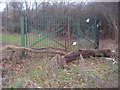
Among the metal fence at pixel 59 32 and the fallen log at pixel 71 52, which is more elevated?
the metal fence at pixel 59 32

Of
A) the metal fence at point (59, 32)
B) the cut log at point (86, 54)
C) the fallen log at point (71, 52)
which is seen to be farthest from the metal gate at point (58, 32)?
the cut log at point (86, 54)

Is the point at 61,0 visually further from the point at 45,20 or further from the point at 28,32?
the point at 28,32

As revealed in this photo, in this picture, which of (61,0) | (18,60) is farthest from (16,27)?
(18,60)

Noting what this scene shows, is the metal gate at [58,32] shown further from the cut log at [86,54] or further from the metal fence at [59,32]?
the cut log at [86,54]

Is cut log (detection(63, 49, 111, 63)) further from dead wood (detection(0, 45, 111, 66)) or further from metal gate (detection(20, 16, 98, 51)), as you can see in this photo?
metal gate (detection(20, 16, 98, 51))

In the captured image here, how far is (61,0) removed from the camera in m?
9.29

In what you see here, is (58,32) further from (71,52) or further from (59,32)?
(71,52)

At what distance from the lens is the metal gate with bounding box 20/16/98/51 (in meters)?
6.20

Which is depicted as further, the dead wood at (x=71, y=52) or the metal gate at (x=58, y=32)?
the metal gate at (x=58, y=32)

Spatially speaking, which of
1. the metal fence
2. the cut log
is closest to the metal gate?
the metal fence

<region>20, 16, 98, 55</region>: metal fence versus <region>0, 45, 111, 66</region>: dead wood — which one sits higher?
<region>20, 16, 98, 55</region>: metal fence

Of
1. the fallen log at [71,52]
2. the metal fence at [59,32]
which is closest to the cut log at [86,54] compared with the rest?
the fallen log at [71,52]

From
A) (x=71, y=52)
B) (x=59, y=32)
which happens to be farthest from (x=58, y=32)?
(x=71, y=52)

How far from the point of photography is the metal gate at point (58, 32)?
20.4 ft
